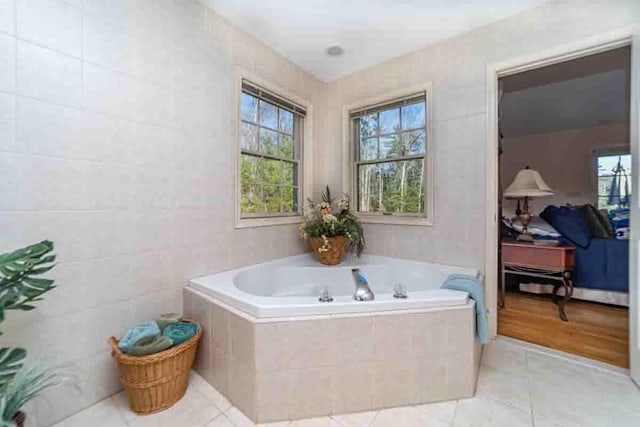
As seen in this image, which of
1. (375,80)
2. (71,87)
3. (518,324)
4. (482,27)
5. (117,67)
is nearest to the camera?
(71,87)

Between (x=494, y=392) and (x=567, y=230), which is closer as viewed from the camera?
(x=494, y=392)

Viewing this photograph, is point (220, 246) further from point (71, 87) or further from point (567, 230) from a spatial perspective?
point (567, 230)

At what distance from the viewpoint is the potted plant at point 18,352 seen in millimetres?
873

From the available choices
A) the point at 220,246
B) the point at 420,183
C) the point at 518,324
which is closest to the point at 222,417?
the point at 220,246

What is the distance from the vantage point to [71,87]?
142 centimetres

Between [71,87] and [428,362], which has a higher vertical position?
[71,87]

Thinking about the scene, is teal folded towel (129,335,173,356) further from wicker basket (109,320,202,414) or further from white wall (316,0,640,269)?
white wall (316,0,640,269)

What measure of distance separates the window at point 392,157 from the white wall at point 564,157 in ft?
9.31

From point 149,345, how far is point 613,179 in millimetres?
6814

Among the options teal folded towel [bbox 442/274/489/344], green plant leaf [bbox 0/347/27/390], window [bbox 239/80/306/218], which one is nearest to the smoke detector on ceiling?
window [bbox 239/80/306/218]

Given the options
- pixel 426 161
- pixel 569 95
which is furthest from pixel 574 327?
pixel 569 95

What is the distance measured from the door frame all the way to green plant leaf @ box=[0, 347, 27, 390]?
269cm

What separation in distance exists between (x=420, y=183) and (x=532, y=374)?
1.61 m

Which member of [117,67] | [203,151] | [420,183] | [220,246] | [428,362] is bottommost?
[428,362]
